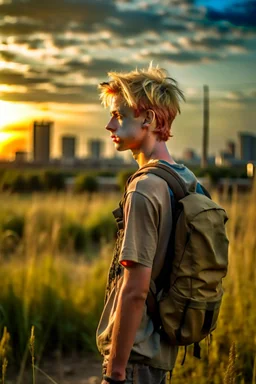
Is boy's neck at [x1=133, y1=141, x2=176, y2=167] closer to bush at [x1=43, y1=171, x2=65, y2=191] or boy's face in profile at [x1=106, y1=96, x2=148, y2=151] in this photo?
boy's face in profile at [x1=106, y1=96, x2=148, y2=151]

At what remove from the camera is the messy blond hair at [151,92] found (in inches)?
84.7

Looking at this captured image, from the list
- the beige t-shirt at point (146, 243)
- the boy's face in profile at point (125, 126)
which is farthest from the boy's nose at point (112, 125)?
the beige t-shirt at point (146, 243)

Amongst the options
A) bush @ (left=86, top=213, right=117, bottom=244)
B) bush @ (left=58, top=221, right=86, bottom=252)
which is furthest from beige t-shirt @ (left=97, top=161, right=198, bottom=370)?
bush @ (left=86, top=213, right=117, bottom=244)

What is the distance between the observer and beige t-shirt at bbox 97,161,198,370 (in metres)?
1.98

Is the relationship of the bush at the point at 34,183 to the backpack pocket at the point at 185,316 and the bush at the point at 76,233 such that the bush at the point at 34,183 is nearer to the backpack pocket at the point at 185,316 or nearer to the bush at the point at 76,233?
the bush at the point at 76,233

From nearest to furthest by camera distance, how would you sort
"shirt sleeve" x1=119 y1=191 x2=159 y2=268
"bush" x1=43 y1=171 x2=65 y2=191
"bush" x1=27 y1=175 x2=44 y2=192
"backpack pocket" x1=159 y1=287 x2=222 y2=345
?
"shirt sleeve" x1=119 y1=191 x2=159 y2=268, "backpack pocket" x1=159 y1=287 x2=222 y2=345, "bush" x1=43 y1=171 x2=65 y2=191, "bush" x1=27 y1=175 x2=44 y2=192

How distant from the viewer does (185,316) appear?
2.10 meters

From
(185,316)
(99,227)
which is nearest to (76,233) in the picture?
(99,227)

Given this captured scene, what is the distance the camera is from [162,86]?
2189mm

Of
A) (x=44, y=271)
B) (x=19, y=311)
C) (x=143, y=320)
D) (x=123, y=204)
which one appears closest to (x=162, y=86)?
(x=123, y=204)

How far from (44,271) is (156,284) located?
427 centimetres

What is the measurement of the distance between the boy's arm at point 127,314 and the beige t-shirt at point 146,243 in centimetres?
4

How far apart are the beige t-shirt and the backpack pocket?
6 cm

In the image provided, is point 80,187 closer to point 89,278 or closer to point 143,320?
point 89,278
